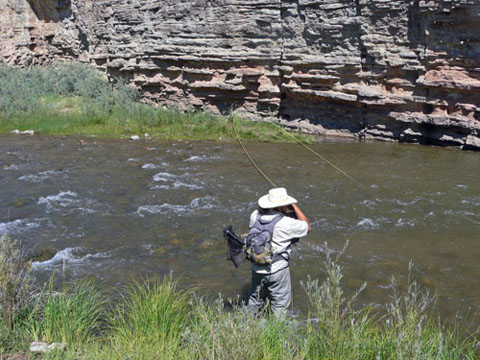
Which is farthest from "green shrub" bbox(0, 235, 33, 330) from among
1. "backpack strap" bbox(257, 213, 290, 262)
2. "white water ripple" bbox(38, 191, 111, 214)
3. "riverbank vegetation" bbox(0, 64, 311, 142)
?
"riverbank vegetation" bbox(0, 64, 311, 142)

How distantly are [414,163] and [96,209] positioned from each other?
24.0 feet

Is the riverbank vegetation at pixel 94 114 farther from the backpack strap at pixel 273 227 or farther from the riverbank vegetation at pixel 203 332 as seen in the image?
the riverbank vegetation at pixel 203 332

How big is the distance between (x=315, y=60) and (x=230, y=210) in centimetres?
760

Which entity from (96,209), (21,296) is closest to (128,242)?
(96,209)

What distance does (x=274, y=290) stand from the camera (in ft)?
17.5

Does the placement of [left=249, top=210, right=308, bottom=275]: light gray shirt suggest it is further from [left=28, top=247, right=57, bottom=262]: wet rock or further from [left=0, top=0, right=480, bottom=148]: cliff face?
[left=0, top=0, right=480, bottom=148]: cliff face

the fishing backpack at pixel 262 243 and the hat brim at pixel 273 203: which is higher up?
the hat brim at pixel 273 203

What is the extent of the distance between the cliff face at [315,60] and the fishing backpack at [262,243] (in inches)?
370

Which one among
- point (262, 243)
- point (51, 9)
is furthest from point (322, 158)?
point (51, 9)

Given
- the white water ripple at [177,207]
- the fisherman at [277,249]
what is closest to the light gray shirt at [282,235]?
the fisherman at [277,249]

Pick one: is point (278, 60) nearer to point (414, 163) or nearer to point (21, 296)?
point (414, 163)

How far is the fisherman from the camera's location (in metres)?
5.18

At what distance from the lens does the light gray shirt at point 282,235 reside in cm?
516

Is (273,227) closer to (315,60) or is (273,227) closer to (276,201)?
(276,201)
